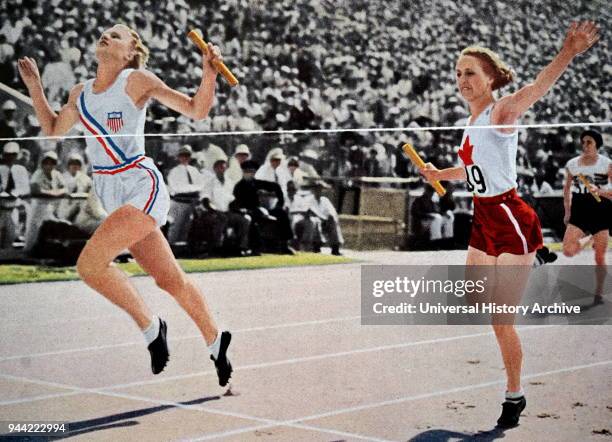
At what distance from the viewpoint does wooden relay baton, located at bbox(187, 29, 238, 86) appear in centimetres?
402

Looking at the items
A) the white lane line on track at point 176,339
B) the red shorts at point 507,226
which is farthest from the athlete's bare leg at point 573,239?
the white lane line on track at point 176,339

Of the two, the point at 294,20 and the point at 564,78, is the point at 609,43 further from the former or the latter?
the point at 294,20

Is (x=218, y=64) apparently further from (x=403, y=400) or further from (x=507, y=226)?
(x=403, y=400)

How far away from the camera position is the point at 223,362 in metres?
4.00

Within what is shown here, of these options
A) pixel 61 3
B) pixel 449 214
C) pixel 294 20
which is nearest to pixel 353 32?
pixel 294 20

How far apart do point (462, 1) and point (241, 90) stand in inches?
32.6

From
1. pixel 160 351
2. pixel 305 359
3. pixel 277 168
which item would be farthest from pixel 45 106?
pixel 305 359

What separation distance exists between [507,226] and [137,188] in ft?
4.22

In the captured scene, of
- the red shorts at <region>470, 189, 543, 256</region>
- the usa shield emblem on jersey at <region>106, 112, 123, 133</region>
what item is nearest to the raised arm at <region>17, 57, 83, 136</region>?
the usa shield emblem on jersey at <region>106, 112, 123, 133</region>

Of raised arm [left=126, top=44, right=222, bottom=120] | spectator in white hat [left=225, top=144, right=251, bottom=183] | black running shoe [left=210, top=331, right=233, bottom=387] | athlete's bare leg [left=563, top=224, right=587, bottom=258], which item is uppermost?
raised arm [left=126, top=44, right=222, bottom=120]

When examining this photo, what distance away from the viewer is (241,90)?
4078 millimetres

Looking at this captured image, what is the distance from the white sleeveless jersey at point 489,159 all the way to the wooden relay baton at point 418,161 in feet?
0.57

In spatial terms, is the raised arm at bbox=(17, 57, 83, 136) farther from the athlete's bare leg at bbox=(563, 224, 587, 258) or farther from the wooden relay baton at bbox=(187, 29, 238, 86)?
the athlete's bare leg at bbox=(563, 224, 587, 258)

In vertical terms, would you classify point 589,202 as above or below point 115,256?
above
